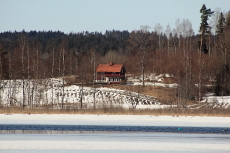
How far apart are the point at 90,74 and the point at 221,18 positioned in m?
34.2

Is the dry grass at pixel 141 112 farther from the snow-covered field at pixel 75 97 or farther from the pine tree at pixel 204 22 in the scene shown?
the pine tree at pixel 204 22

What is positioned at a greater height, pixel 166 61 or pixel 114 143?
pixel 166 61

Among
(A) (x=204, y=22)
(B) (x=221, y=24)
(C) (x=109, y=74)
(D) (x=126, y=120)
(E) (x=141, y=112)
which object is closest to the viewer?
(D) (x=126, y=120)

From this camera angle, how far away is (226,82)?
2318 inches

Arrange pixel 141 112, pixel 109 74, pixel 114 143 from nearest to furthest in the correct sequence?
pixel 114 143 → pixel 141 112 → pixel 109 74

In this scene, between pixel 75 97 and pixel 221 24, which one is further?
pixel 221 24

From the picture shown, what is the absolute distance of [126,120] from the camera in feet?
113

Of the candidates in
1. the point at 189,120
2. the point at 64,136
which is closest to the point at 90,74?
the point at 189,120

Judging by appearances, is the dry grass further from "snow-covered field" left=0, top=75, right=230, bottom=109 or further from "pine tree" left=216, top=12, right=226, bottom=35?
"pine tree" left=216, top=12, right=226, bottom=35

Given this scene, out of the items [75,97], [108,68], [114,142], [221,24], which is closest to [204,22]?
[221,24]


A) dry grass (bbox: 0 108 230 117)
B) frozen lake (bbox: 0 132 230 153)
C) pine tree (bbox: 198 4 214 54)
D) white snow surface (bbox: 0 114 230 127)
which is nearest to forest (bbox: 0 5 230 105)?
pine tree (bbox: 198 4 214 54)

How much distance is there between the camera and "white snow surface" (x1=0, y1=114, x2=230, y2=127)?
32188mm

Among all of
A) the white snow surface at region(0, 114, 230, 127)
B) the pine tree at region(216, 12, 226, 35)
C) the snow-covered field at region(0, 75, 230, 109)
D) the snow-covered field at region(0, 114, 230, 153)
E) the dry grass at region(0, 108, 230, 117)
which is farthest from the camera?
the pine tree at region(216, 12, 226, 35)

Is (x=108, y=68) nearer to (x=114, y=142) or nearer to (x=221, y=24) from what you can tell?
(x=221, y=24)
